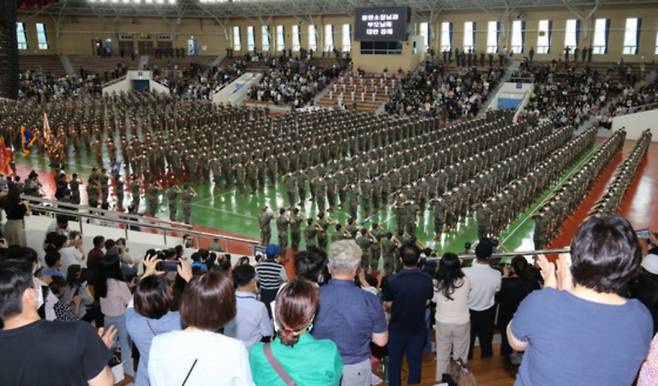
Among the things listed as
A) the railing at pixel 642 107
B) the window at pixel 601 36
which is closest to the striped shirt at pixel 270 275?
the railing at pixel 642 107

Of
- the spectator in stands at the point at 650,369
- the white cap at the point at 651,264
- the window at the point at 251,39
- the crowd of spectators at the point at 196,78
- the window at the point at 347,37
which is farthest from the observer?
the window at the point at 251,39

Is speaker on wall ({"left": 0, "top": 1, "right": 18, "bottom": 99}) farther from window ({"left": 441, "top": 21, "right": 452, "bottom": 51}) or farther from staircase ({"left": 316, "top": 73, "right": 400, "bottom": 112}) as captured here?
window ({"left": 441, "top": 21, "right": 452, "bottom": 51})

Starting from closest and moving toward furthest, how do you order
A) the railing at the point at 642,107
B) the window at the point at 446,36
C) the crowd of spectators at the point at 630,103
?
1. the railing at the point at 642,107
2. the crowd of spectators at the point at 630,103
3. the window at the point at 446,36

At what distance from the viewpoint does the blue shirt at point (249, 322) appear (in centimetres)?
321

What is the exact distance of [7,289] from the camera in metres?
2.06

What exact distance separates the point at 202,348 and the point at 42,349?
0.58 metres

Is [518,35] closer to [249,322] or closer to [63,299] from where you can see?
[63,299]

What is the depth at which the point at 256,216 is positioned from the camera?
1312cm

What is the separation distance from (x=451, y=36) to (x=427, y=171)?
78.9 ft

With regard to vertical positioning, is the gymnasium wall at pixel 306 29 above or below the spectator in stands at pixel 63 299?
above

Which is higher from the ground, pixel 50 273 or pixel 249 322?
pixel 249 322

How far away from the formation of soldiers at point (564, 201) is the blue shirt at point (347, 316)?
8.60 meters

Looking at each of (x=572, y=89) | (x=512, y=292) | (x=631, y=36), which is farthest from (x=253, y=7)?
(x=512, y=292)

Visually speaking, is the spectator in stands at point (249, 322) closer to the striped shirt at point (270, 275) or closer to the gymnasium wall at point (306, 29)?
the striped shirt at point (270, 275)
